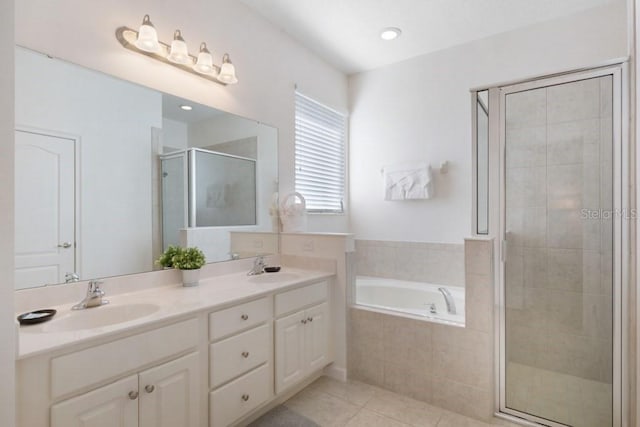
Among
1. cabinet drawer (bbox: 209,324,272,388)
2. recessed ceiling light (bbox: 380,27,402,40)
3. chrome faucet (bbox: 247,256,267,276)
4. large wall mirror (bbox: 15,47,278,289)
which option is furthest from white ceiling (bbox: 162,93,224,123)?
recessed ceiling light (bbox: 380,27,402,40)

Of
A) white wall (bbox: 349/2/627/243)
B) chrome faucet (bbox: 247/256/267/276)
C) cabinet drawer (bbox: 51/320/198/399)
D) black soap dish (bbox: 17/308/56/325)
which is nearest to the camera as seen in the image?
cabinet drawer (bbox: 51/320/198/399)

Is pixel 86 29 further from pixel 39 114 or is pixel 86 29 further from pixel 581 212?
pixel 581 212

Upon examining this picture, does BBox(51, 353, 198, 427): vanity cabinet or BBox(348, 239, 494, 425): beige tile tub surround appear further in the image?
BBox(348, 239, 494, 425): beige tile tub surround

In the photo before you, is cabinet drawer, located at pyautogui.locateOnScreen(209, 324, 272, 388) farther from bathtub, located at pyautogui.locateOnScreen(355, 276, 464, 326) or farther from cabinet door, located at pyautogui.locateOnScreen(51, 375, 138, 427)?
bathtub, located at pyautogui.locateOnScreen(355, 276, 464, 326)

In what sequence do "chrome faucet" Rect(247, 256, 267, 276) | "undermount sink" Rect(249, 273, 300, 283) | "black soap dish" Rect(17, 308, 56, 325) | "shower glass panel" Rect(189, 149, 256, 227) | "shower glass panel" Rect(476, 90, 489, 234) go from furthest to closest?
"chrome faucet" Rect(247, 256, 267, 276) → "undermount sink" Rect(249, 273, 300, 283) → "shower glass panel" Rect(189, 149, 256, 227) → "shower glass panel" Rect(476, 90, 489, 234) → "black soap dish" Rect(17, 308, 56, 325)

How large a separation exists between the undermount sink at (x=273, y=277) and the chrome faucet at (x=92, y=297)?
2.87 ft

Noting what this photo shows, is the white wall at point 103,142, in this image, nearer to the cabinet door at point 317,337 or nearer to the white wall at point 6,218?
the white wall at point 6,218

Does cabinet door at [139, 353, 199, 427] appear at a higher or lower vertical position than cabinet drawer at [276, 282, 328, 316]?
lower

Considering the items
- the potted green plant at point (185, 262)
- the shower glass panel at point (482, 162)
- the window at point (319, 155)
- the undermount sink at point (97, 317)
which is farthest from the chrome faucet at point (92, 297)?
the shower glass panel at point (482, 162)

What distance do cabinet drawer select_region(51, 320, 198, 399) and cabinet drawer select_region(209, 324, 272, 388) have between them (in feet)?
0.51

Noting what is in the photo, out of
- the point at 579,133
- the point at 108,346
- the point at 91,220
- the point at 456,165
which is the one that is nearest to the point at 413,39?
the point at 456,165

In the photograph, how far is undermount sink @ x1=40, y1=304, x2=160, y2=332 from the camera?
4.30ft

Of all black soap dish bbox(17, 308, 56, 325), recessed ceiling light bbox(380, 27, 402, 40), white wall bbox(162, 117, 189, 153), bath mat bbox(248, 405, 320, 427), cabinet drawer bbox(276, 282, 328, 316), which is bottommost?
bath mat bbox(248, 405, 320, 427)

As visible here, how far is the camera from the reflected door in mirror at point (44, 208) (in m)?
1.38
